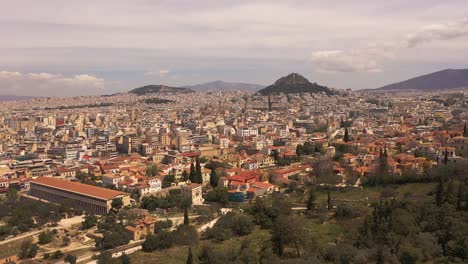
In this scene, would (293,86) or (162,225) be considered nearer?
(162,225)

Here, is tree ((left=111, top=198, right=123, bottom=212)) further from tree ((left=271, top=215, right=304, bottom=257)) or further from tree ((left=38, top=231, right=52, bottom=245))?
tree ((left=271, top=215, right=304, bottom=257))

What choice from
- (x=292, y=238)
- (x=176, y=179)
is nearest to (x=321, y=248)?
(x=292, y=238)

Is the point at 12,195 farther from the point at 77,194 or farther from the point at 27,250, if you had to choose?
the point at 27,250

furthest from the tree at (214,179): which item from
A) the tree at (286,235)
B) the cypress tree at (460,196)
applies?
the cypress tree at (460,196)

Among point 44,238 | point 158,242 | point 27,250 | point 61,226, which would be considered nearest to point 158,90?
point 61,226

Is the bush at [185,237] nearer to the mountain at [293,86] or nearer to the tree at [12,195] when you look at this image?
the tree at [12,195]

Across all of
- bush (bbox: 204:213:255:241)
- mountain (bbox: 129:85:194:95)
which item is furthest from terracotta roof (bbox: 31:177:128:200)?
mountain (bbox: 129:85:194:95)
